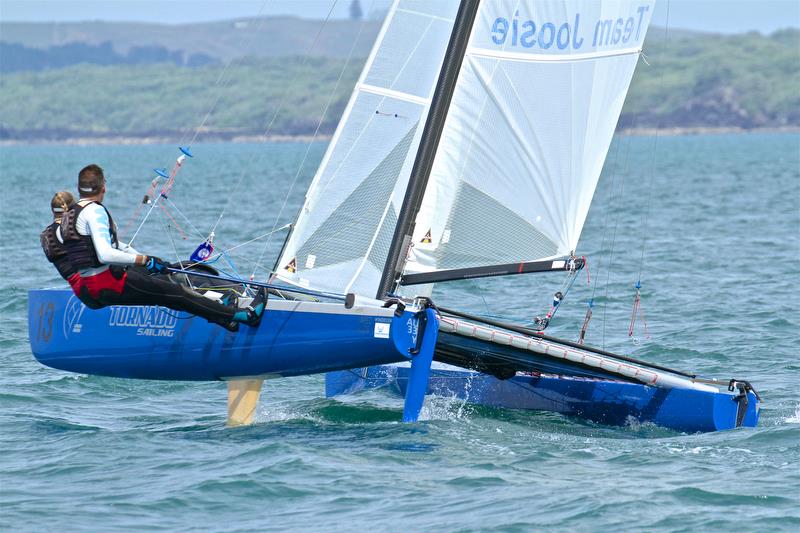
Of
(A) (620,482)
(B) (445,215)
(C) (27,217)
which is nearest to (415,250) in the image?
(B) (445,215)

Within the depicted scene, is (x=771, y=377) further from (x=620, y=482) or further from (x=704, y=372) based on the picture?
(x=620, y=482)

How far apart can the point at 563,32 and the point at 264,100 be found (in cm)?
12862

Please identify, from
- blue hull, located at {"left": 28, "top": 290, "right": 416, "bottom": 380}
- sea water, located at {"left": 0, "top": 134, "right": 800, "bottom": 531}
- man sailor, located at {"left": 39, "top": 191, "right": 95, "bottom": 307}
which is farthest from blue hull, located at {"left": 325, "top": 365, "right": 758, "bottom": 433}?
man sailor, located at {"left": 39, "top": 191, "right": 95, "bottom": 307}

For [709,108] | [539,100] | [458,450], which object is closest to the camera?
[458,450]

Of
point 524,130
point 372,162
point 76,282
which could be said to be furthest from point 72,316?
point 524,130

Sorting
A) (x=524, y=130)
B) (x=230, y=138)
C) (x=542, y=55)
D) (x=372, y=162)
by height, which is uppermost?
(x=230, y=138)

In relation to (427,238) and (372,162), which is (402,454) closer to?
(427,238)

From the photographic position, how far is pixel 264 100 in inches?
5340

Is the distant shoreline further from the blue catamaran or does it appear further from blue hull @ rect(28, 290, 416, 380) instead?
blue hull @ rect(28, 290, 416, 380)

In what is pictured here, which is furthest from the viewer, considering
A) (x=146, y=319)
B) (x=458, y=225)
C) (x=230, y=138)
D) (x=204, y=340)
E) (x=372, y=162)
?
(x=230, y=138)

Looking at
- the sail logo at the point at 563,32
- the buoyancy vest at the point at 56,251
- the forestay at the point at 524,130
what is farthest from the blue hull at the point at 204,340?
the sail logo at the point at 563,32

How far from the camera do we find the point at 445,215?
8.85 metres

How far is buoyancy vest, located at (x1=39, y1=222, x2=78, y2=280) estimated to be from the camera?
305 inches

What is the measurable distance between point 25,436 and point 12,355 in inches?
111
